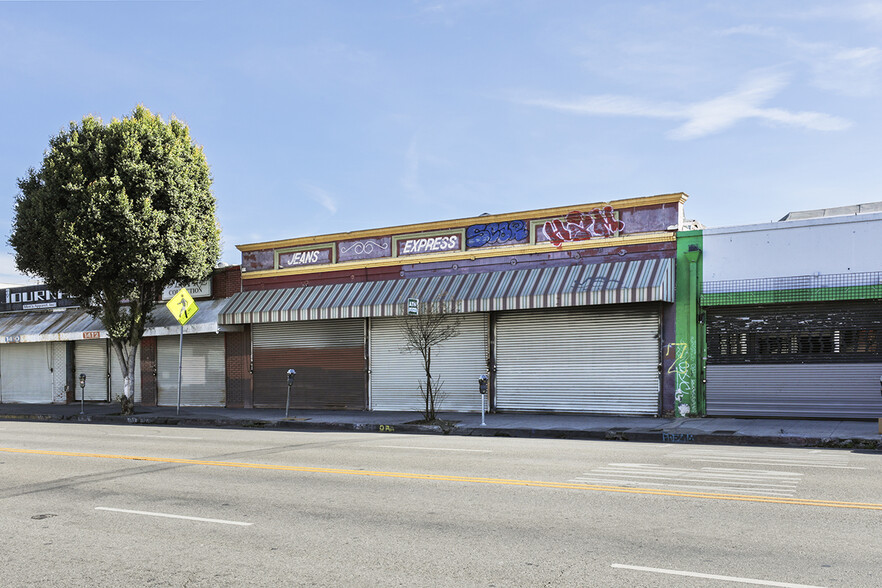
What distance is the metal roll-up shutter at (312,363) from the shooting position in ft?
78.2

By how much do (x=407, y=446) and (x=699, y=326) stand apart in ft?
28.0

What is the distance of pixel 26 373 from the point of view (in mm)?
31719

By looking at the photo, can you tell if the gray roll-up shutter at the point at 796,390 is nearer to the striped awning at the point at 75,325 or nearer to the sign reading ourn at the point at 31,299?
the striped awning at the point at 75,325

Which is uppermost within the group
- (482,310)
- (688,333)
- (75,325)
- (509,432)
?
(482,310)

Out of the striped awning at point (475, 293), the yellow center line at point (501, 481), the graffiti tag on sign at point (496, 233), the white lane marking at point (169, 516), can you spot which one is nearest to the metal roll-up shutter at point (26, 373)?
the striped awning at point (475, 293)

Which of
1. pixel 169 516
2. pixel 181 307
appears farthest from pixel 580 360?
pixel 169 516

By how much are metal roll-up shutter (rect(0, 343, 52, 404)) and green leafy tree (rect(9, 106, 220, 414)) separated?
8350 mm

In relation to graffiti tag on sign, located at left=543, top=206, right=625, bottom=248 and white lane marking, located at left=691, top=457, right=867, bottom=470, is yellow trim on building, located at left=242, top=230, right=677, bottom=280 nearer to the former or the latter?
graffiti tag on sign, located at left=543, top=206, right=625, bottom=248

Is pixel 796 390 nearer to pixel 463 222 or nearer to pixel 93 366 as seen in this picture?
pixel 463 222

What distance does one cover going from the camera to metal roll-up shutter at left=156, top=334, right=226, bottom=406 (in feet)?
86.7

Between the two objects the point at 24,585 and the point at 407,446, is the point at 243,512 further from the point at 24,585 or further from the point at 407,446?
the point at 407,446

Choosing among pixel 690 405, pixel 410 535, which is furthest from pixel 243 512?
pixel 690 405

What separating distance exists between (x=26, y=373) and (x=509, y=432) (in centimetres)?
2372

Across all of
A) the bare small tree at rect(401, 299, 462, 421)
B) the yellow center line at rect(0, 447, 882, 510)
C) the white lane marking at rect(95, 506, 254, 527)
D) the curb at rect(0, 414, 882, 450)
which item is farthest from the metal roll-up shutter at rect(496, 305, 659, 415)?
the white lane marking at rect(95, 506, 254, 527)
